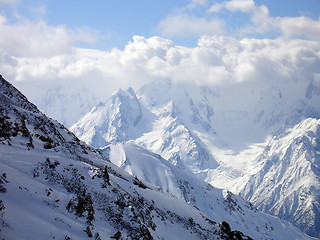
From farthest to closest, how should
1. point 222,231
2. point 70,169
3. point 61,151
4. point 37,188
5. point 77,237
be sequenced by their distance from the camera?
point 222,231
point 61,151
point 70,169
point 37,188
point 77,237

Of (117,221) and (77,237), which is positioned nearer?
(77,237)

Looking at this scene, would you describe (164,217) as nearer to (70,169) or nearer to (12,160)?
(70,169)

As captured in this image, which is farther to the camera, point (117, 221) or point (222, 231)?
point (222, 231)

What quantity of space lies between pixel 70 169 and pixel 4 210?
11881 millimetres

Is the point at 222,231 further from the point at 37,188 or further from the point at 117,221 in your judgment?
the point at 37,188

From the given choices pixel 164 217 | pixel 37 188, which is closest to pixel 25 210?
pixel 37 188

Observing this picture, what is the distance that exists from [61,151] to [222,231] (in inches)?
960

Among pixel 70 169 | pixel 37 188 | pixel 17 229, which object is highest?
pixel 70 169

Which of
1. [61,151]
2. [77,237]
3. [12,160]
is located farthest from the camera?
[61,151]

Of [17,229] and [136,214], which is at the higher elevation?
[136,214]

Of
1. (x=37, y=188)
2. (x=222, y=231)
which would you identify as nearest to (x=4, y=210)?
(x=37, y=188)

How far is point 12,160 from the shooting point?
2959 centimetres

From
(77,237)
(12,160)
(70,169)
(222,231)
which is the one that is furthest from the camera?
(222,231)

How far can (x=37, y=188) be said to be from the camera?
26.5 metres
